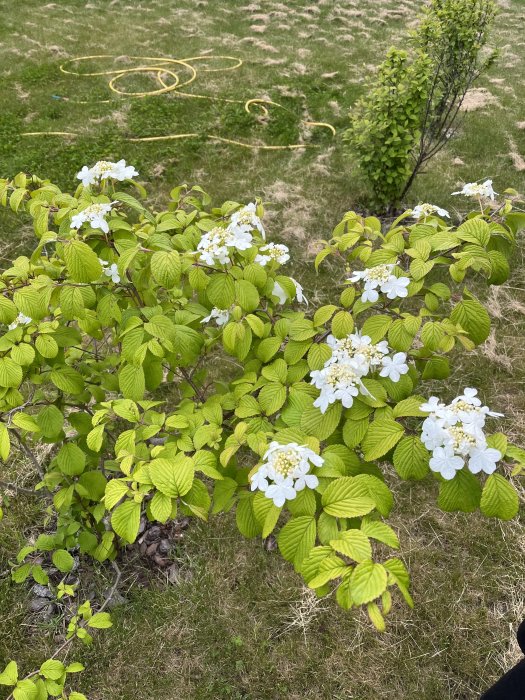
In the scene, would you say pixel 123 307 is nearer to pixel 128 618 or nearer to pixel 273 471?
pixel 273 471

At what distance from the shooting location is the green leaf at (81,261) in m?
1.19

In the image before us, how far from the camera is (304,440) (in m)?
1.10

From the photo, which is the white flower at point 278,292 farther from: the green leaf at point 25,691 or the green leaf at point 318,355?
the green leaf at point 25,691

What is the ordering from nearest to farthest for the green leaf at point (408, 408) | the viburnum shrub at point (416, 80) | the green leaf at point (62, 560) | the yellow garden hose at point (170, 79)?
the green leaf at point (408, 408)
the green leaf at point (62, 560)
the viburnum shrub at point (416, 80)
the yellow garden hose at point (170, 79)

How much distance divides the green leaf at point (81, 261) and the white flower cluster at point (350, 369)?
595 mm

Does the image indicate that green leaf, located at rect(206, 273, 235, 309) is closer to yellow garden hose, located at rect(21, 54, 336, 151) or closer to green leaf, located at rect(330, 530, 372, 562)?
green leaf, located at rect(330, 530, 372, 562)

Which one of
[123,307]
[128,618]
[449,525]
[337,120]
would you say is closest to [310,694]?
[128,618]

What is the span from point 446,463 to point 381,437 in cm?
17

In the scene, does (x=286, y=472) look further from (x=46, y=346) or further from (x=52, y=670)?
(x=52, y=670)

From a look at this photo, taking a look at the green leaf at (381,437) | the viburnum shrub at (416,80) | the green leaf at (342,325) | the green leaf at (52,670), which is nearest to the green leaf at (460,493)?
the green leaf at (381,437)

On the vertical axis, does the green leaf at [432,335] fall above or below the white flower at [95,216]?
below

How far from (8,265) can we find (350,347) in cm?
354

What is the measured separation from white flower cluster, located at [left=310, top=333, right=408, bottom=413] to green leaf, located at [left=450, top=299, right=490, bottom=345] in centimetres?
17

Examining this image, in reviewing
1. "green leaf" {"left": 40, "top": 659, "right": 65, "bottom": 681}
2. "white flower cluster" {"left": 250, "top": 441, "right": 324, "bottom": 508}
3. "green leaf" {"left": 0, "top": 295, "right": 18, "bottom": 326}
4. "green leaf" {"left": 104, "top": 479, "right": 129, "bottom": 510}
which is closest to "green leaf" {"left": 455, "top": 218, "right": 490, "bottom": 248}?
"white flower cluster" {"left": 250, "top": 441, "right": 324, "bottom": 508}
